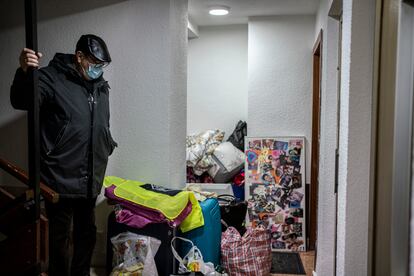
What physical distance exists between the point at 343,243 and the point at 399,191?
1.48 feet

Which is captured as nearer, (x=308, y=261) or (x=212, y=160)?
(x=308, y=261)

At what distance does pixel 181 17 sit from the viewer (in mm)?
2969

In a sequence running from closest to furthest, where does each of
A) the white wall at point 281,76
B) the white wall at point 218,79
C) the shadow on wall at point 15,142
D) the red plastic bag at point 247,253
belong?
the red plastic bag at point 247,253 → the shadow on wall at point 15,142 → the white wall at point 281,76 → the white wall at point 218,79

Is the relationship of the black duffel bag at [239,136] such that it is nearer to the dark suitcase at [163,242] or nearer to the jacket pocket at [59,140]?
the dark suitcase at [163,242]

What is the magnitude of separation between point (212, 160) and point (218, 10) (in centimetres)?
141

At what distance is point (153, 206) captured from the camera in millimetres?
2404

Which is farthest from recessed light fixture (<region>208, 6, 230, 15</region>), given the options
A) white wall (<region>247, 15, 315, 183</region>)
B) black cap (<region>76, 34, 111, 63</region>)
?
black cap (<region>76, 34, 111, 63</region>)

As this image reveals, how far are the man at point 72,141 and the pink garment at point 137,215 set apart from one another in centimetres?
17

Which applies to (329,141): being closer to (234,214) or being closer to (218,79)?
(234,214)

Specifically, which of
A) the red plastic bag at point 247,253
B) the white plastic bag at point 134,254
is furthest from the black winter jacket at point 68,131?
the red plastic bag at point 247,253

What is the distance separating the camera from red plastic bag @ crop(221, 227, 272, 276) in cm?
276

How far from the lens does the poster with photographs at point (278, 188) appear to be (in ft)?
12.2

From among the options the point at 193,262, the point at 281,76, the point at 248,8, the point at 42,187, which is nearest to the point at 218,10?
the point at 248,8

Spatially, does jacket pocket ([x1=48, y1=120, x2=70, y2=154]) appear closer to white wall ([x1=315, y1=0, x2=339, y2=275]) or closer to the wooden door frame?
white wall ([x1=315, y1=0, x2=339, y2=275])
